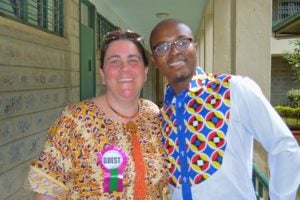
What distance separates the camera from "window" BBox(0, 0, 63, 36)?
2.90 m

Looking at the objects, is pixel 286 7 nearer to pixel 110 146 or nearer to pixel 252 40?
pixel 252 40

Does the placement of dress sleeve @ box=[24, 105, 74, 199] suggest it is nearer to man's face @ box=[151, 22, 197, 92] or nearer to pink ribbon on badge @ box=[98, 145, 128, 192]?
pink ribbon on badge @ box=[98, 145, 128, 192]

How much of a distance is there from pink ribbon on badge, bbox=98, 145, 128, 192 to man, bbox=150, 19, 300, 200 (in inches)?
10.3

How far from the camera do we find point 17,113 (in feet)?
9.76

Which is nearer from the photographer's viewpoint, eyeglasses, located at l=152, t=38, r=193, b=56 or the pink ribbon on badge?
the pink ribbon on badge

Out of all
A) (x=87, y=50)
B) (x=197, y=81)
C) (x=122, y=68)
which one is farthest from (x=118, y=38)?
(x=87, y=50)

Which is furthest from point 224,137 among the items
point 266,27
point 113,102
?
point 266,27

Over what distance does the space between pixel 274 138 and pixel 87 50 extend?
4380mm

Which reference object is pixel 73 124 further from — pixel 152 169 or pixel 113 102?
pixel 152 169

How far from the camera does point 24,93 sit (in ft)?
10.2

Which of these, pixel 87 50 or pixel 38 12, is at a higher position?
pixel 38 12

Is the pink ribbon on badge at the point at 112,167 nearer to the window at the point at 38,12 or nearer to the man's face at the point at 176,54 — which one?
the man's face at the point at 176,54

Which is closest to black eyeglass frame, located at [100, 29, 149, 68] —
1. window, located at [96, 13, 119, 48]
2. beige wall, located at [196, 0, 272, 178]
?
beige wall, located at [196, 0, 272, 178]

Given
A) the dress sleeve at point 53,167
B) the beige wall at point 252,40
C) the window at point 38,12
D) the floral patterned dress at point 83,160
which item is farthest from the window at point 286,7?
the dress sleeve at point 53,167
